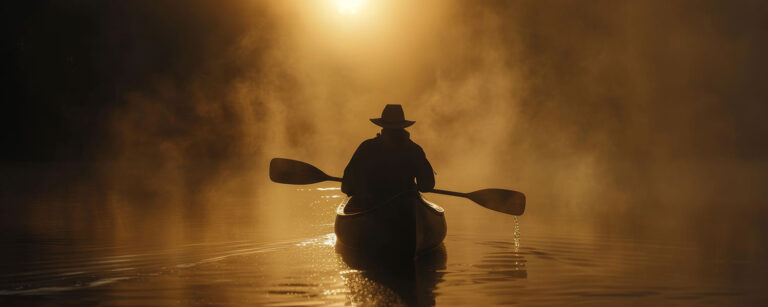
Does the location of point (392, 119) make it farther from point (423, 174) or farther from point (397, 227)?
point (397, 227)

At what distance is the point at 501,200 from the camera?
12.5 meters

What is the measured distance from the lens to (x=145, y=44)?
54906mm

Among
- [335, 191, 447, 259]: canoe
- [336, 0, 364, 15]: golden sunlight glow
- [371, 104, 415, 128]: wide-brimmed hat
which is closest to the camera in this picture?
[335, 191, 447, 259]: canoe

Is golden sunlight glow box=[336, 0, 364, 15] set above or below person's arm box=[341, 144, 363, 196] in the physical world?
above

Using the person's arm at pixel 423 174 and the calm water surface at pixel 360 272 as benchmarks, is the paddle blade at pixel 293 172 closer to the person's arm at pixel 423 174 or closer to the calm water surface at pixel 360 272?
the calm water surface at pixel 360 272

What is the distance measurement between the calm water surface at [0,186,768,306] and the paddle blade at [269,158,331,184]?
0.87 metres

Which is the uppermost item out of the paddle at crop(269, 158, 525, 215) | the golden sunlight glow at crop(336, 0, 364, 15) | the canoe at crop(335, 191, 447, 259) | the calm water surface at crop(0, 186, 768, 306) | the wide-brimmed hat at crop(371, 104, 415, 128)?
the golden sunlight glow at crop(336, 0, 364, 15)

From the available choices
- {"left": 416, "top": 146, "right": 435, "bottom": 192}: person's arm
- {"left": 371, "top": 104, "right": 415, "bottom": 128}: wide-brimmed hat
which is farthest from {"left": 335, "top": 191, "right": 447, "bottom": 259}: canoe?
{"left": 371, "top": 104, "right": 415, "bottom": 128}: wide-brimmed hat

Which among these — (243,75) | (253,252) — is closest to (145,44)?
(243,75)

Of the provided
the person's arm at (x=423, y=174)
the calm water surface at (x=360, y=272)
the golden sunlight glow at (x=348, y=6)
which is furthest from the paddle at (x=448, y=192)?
the golden sunlight glow at (x=348, y=6)

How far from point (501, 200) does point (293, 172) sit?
3.13 m

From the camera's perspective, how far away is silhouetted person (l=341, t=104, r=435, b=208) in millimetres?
10883

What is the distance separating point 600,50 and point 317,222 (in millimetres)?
60543

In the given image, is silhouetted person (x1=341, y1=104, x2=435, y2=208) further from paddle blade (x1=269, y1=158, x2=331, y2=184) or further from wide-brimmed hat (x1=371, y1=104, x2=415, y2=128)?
paddle blade (x1=269, y1=158, x2=331, y2=184)
